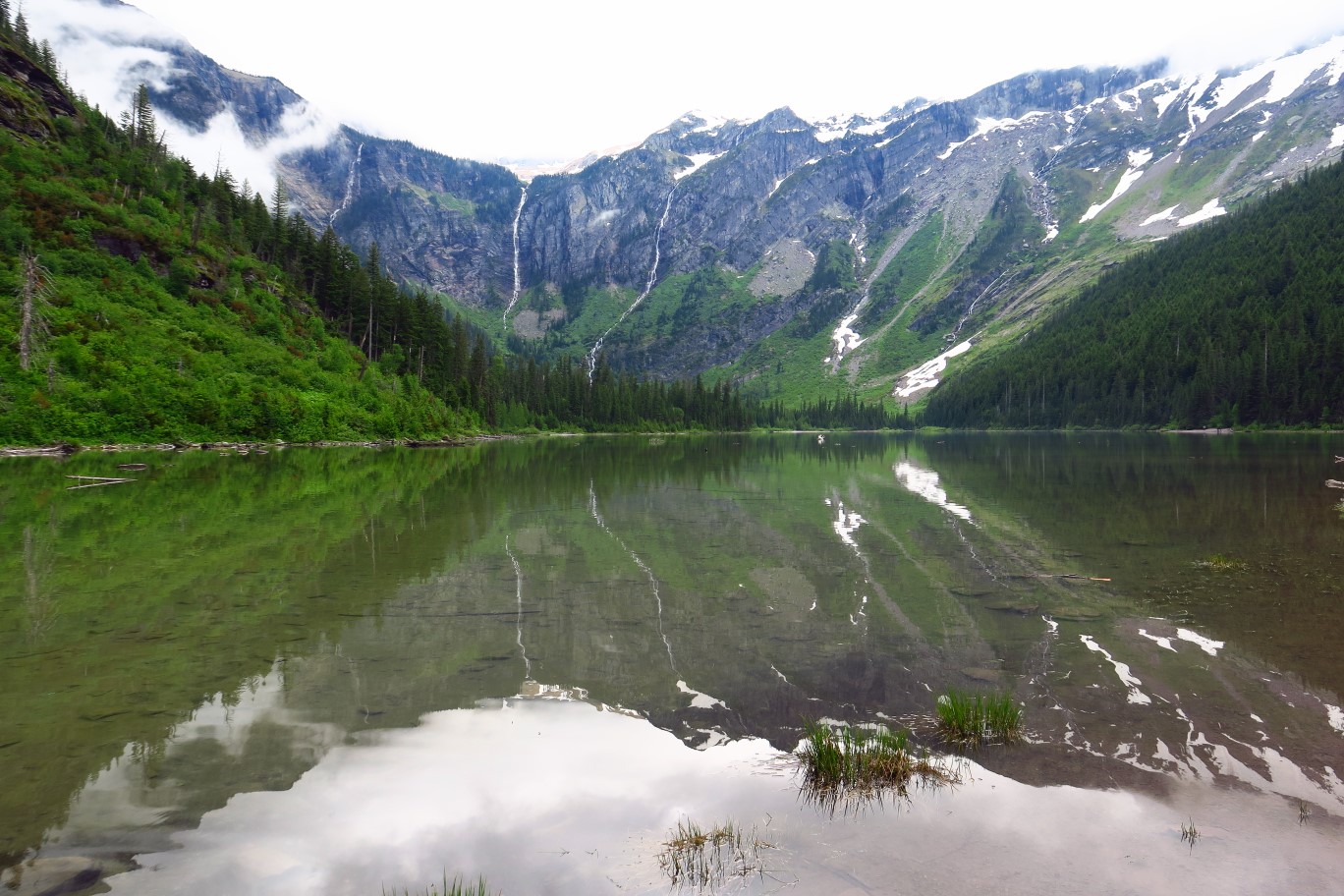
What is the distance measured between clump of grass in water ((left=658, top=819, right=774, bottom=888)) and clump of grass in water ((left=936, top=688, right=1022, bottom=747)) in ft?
10.3

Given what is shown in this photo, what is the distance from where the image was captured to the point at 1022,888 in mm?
5238

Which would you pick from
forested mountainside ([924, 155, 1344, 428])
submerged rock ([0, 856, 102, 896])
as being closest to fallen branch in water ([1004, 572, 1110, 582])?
submerged rock ([0, 856, 102, 896])

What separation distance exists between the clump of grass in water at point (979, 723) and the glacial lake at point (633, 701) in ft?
0.74

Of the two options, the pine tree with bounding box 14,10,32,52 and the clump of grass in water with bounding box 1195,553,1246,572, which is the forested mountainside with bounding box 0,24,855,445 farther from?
the clump of grass in water with bounding box 1195,553,1246,572

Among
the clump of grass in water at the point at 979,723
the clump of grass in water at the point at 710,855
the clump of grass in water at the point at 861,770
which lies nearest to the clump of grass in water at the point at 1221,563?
the clump of grass in water at the point at 979,723

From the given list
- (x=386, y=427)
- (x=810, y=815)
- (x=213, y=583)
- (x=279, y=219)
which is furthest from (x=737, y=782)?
(x=279, y=219)

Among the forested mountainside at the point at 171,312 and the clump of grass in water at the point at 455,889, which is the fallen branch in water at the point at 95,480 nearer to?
the forested mountainside at the point at 171,312

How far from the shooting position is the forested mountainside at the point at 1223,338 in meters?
115

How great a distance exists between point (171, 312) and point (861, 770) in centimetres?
7566

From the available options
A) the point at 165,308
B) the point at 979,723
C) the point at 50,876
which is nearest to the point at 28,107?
the point at 165,308

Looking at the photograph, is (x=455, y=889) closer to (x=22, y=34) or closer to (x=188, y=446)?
(x=188, y=446)

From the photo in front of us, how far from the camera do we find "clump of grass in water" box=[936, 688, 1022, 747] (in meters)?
7.76

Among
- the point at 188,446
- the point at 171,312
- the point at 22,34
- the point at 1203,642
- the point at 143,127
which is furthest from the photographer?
the point at 143,127

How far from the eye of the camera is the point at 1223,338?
13488 centimetres
